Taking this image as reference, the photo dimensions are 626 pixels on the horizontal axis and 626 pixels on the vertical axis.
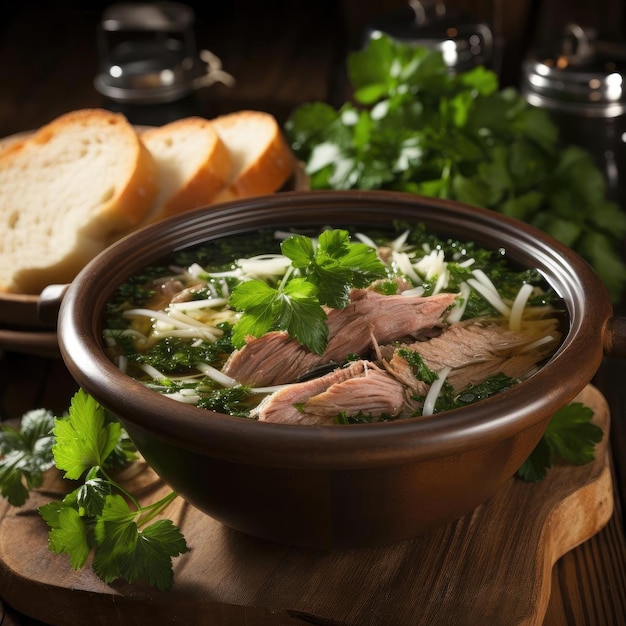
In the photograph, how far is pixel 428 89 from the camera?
378 centimetres

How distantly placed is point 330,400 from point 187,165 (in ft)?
6.17

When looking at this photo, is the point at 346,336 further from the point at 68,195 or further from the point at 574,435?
the point at 68,195

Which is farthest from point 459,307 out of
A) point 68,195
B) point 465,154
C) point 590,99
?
point 590,99

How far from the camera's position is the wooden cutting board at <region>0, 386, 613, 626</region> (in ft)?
6.75

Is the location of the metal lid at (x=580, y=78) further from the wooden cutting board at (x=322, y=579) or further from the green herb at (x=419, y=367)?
the green herb at (x=419, y=367)

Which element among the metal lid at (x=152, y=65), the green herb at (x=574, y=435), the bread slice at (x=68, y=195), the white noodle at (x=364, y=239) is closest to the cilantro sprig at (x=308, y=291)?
the white noodle at (x=364, y=239)

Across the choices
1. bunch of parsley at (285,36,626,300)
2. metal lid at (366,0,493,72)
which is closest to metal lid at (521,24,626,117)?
bunch of parsley at (285,36,626,300)

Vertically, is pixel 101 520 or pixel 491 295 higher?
pixel 491 295

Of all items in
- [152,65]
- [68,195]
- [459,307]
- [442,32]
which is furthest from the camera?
[442,32]

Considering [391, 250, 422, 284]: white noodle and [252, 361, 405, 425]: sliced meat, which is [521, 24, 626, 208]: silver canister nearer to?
[391, 250, 422, 284]: white noodle

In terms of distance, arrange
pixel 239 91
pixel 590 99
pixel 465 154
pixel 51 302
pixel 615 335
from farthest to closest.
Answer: pixel 239 91 < pixel 590 99 < pixel 465 154 < pixel 51 302 < pixel 615 335

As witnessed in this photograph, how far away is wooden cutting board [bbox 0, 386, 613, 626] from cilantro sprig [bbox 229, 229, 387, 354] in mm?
515

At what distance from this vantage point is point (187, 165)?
3.57 m

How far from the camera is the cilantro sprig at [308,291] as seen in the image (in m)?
2.02
